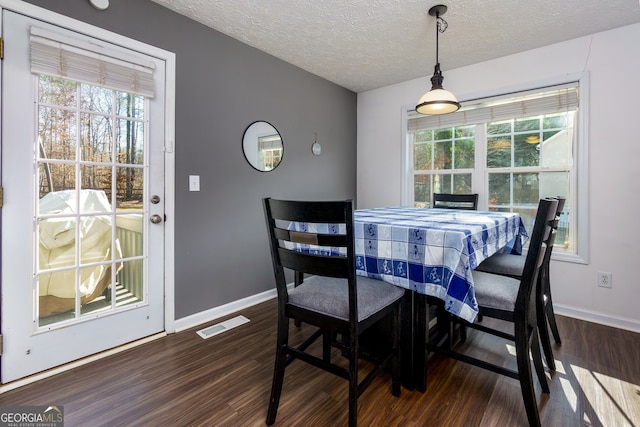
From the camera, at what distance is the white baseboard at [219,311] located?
2404 mm

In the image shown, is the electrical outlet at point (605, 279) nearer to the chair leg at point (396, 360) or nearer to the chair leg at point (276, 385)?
the chair leg at point (396, 360)

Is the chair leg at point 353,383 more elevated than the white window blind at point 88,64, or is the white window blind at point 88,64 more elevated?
the white window blind at point 88,64

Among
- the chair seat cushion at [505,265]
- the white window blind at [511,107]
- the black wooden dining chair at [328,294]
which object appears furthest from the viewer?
the white window blind at [511,107]

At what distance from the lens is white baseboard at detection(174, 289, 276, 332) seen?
7.89 feet

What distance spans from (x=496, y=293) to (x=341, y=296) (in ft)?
2.56

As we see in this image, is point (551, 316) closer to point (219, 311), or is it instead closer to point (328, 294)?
point (328, 294)

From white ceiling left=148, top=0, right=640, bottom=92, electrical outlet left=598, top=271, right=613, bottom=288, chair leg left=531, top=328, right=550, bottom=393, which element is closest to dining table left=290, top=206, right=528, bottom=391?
chair leg left=531, top=328, right=550, bottom=393

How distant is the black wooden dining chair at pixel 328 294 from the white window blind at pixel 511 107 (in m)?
2.52

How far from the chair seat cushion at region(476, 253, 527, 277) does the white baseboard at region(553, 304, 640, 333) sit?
112cm

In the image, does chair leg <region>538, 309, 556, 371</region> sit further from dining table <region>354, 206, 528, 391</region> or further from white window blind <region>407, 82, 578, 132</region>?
white window blind <region>407, 82, 578, 132</region>

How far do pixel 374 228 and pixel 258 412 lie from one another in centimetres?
110

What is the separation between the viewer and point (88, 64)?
6.19 ft

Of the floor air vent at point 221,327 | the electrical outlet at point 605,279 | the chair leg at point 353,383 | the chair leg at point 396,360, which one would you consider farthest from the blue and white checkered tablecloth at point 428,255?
the electrical outlet at point 605,279

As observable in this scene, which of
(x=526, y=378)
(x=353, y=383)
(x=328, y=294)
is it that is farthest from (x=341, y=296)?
(x=526, y=378)
